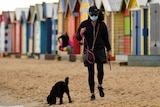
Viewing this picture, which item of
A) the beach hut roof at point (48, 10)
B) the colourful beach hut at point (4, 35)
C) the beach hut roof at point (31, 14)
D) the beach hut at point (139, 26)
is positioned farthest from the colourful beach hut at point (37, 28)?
the beach hut at point (139, 26)

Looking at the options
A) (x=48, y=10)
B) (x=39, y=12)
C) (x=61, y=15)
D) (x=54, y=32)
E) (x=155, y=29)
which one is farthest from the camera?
(x=39, y=12)

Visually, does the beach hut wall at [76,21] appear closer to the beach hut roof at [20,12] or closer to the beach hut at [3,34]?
the beach hut roof at [20,12]

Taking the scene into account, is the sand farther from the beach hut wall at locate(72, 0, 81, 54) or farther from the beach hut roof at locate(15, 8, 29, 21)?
the beach hut roof at locate(15, 8, 29, 21)

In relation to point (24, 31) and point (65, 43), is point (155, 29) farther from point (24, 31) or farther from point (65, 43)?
point (24, 31)

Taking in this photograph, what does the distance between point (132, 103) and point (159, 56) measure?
1040cm

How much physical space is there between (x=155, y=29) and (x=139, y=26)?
1.68 meters

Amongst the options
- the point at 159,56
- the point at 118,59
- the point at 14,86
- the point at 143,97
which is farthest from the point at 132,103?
the point at 118,59

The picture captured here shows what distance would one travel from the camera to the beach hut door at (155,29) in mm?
18938

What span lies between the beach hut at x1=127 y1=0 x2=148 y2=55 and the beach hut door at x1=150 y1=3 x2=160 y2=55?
90 cm

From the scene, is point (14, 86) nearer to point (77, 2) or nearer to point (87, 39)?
point (87, 39)

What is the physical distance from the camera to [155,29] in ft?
62.4

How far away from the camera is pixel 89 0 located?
25484 mm

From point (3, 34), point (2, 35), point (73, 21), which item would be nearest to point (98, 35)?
point (73, 21)

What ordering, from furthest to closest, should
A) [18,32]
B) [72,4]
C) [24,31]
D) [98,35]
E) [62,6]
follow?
[18,32] < [24,31] < [62,6] < [72,4] < [98,35]
